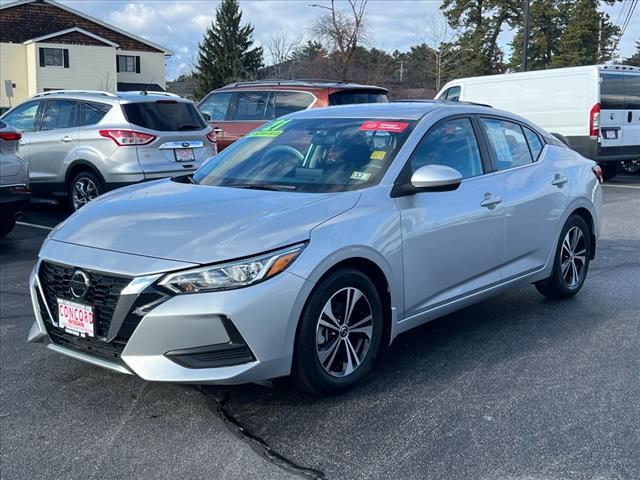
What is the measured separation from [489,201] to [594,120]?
427 inches

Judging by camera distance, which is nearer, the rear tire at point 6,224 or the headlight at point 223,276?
the headlight at point 223,276

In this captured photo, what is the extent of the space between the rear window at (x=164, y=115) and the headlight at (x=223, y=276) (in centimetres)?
641

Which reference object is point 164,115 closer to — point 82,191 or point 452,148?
point 82,191

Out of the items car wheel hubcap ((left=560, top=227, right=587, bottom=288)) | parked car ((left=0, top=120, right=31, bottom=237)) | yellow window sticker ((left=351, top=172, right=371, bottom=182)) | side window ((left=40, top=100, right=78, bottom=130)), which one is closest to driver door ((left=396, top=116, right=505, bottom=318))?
yellow window sticker ((left=351, top=172, right=371, bottom=182))

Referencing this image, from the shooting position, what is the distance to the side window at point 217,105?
12.3 metres

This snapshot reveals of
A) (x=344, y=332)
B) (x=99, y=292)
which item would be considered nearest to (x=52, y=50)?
(x=99, y=292)

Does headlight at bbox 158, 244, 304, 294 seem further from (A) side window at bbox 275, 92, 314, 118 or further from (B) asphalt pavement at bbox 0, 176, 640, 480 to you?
(A) side window at bbox 275, 92, 314, 118

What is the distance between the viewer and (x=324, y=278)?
3.75 meters

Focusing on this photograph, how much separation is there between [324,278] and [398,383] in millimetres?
885

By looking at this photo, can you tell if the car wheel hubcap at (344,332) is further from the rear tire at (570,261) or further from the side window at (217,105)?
the side window at (217,105)

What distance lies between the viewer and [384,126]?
4668mm

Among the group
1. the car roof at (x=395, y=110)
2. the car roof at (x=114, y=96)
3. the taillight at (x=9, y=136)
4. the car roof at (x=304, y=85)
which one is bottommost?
the taillight at (x=9, y=136)

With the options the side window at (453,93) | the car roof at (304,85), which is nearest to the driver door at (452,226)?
the car roof at (304,85)

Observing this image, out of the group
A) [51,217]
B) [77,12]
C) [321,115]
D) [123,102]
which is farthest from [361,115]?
[77,12]
